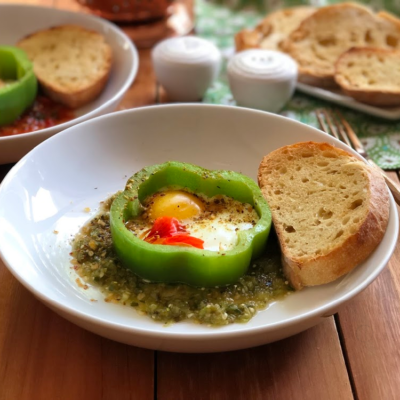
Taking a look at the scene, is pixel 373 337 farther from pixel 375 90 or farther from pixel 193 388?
pixel 375 90

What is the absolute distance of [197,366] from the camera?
1.75 meters

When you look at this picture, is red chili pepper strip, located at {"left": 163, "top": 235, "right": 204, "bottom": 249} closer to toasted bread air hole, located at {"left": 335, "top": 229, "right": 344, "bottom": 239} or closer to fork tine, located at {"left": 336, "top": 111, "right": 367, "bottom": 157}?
toasted bread air hole, located at {"left": 335, "top": 229, "right": 344, "bottom": 239}

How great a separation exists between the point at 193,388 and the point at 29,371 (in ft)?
1.67

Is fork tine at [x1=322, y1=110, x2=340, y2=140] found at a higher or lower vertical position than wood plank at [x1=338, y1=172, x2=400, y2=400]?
lower

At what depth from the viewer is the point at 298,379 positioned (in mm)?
1731

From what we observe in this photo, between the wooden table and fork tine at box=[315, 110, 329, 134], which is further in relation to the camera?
fork tine at box=[315, 110, 329, 134]

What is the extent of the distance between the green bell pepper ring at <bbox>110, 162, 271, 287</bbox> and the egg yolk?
58 millimetres

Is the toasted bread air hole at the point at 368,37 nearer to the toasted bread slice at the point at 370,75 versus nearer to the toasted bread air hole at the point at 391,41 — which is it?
the toasted bread air hole at the point at 391,41

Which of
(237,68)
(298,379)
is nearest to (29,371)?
(298,379)

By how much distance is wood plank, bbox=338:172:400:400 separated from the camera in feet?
5.69

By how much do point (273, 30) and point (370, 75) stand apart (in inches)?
32.8

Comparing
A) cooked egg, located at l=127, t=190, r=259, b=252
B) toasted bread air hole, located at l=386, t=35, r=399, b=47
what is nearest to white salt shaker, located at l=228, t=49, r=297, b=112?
toasted bread air hole, located at l=386, t=35, r=399, b=47

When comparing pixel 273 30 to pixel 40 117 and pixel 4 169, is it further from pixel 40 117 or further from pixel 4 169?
pixel 4 169

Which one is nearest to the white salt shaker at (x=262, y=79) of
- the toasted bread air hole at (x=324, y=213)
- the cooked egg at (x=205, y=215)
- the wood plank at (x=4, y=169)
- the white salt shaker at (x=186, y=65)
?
the white salt shaker at (x=186, y=65)
